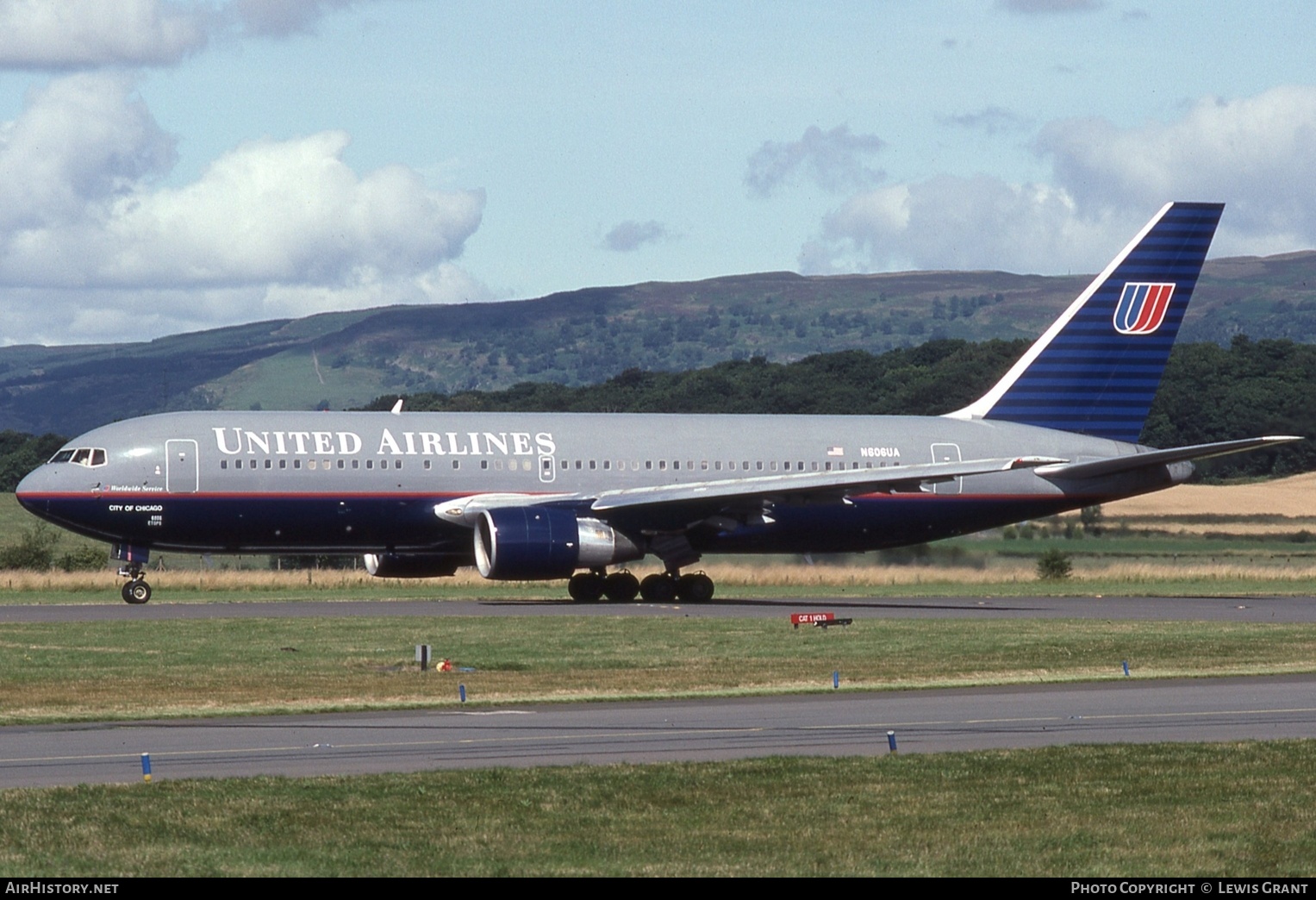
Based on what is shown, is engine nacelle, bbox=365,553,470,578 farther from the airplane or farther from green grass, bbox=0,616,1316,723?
green grass, bbox=0,616,1316,723

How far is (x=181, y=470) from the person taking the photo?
43.8 m

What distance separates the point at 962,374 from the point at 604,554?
8700 cm

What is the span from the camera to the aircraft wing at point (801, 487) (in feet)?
146

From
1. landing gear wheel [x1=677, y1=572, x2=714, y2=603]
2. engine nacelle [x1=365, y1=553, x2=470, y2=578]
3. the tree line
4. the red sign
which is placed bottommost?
the red sign

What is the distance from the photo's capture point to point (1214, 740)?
2019cm

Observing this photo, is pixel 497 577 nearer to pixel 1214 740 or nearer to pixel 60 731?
pixel 60 731

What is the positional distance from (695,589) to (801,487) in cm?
421

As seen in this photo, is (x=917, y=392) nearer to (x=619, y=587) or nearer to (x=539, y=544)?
(x=619, y=587)

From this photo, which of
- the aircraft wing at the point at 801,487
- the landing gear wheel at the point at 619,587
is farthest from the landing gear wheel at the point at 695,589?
the aircraft wing at the point at 801,487

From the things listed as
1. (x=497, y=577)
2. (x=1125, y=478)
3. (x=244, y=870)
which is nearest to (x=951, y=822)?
(x=244, y=870)

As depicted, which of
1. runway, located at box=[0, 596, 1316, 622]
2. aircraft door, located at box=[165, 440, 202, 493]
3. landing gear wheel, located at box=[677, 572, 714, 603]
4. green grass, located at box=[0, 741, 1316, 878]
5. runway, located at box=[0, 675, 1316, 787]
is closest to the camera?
green grass, located at box=[0, 741, 1316, 878]

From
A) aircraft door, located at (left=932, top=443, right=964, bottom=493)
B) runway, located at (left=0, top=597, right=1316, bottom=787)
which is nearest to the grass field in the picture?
runway, located at (left=0, top=597, right=1316, bottom=787)

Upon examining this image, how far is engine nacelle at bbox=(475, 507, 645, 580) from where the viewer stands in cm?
4294

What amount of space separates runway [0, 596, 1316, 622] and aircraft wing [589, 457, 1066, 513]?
2.52 meters
